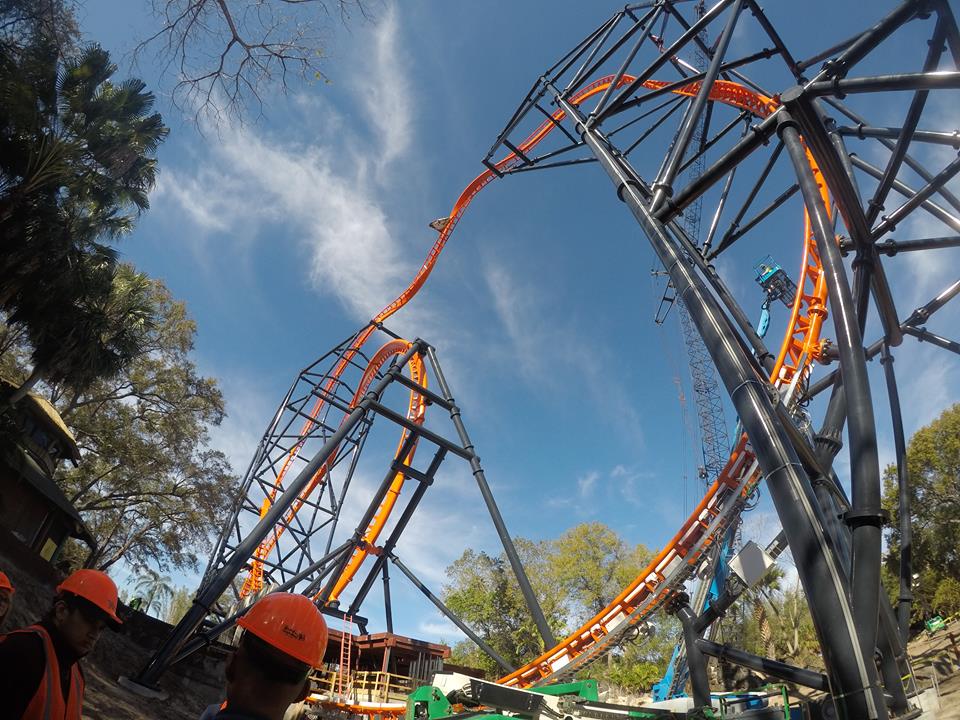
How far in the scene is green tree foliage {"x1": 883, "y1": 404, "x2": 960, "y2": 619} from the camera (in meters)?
22.2

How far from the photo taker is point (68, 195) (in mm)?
12695

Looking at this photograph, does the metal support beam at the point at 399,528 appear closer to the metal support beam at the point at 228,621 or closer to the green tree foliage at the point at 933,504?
the metal support beam at the point at 228,621

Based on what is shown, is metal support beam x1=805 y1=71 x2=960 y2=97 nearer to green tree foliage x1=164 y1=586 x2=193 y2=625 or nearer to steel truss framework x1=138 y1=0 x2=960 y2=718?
steel truss framework x1=138 y1=0 x2=960 y2=718

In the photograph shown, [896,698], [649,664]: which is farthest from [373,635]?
[649,664]

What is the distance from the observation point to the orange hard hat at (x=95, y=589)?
214 centimetres

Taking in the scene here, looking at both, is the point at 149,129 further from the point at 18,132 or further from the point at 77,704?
the point at 77,704

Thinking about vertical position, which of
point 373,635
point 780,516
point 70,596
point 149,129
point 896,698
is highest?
point 149,129

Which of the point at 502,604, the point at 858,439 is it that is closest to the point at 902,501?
the point at 858,439

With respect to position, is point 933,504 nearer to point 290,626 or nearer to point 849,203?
point 849,203

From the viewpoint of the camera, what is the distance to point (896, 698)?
3.15 metres

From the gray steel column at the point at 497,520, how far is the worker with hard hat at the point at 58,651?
405 inches

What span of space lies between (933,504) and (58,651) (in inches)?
1103

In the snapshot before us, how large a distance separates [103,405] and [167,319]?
13.0ft

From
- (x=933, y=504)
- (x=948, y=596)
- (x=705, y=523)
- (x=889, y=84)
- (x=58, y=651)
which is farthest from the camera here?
(x=933, y=504)
